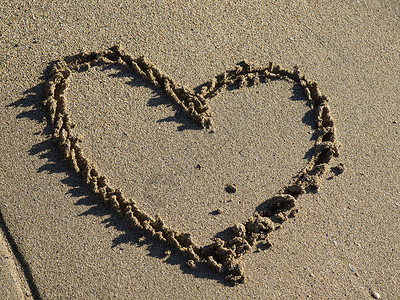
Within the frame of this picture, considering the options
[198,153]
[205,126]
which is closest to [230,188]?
[198,153]

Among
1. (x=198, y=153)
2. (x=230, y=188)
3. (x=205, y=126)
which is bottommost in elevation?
(x=230, y=188)

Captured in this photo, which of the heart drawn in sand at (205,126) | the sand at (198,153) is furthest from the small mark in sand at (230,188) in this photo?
the heart drawn in sand at (205,126)

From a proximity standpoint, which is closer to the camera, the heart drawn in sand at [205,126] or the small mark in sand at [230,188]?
the heart drawn in sand at [205,126]

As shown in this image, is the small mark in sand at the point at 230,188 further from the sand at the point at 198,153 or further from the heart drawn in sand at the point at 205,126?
the heart drawn in sand at the point at 205,126

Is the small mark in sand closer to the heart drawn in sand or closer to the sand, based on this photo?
the sand

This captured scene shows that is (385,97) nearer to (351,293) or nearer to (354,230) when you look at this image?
(354,230)

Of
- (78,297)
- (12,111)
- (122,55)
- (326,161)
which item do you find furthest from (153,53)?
(78,297)

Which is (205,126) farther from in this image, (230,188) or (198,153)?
(230,188)
